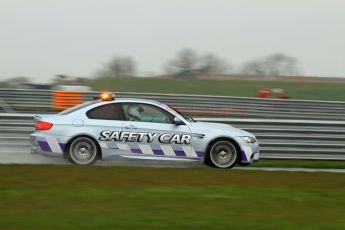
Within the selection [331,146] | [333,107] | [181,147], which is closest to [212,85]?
[333,107]

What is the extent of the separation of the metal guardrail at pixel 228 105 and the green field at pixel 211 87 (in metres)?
6.96

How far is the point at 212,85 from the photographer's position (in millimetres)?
36719

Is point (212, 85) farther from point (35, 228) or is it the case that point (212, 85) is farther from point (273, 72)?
point (35, 228)

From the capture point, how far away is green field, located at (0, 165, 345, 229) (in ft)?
19.7

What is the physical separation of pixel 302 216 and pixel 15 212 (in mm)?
2998

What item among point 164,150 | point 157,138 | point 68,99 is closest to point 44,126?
point 157,138

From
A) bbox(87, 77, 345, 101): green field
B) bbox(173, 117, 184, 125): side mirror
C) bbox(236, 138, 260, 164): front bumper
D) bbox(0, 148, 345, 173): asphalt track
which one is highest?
bbox(87, 77, 345, 101): green field

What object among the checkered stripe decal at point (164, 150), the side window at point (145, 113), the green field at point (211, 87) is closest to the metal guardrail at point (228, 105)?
the green field at point (211, 87)

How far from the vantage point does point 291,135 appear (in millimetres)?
13203

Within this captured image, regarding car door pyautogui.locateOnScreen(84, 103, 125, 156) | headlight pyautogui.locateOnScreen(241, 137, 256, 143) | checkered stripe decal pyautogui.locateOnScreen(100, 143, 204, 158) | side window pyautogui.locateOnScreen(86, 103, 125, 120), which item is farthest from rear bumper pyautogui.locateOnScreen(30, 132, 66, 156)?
headlight pyautogui.locateOnScreen(241, 137, 256, 143)

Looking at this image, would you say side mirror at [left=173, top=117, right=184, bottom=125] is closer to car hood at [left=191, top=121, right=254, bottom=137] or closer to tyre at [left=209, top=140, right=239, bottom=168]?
car hood at [left=191, top=121, right=254, bottom=137]

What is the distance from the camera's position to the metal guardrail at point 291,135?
13.1 m

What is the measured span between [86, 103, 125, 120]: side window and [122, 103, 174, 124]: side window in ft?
0.36

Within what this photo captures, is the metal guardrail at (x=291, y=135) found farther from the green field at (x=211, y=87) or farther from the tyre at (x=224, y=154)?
the green field at (x=211, y=87)
